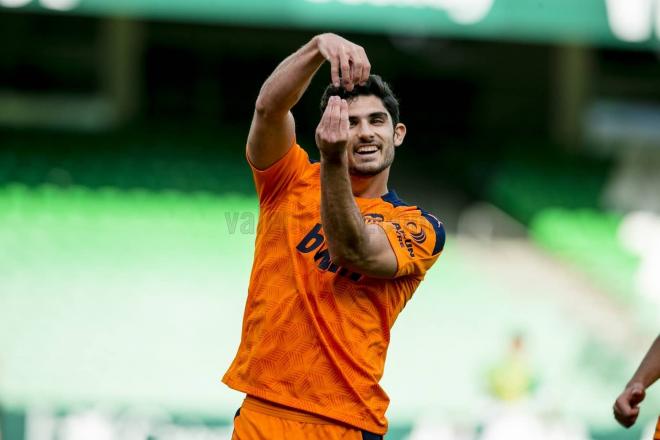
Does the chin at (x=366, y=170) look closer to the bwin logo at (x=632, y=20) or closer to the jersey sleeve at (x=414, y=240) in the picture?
the jersey sleeve at (x=414, y=240)

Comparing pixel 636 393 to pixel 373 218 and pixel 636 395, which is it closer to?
pixel 636 395

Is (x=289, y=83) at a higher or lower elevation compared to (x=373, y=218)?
higher

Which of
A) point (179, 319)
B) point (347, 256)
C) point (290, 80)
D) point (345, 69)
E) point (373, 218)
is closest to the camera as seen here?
point (345, 69)

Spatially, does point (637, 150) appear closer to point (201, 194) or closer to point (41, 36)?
point (201, 194)

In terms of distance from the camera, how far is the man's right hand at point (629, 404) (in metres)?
4.22

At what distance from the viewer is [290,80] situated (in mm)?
3842

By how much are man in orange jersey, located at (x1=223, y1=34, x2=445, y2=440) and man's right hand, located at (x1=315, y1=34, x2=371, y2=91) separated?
9 cm

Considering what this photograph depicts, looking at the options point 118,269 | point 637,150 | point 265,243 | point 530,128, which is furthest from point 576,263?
point 265,243

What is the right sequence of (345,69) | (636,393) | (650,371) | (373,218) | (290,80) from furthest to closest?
1. (650,371)
2. (636,393)
3. (373,218)
4. (290,80)
5. (345,69)

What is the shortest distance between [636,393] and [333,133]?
1.65 m

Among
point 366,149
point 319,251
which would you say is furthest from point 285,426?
point 366,149

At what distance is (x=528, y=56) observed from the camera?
1750 centimetres

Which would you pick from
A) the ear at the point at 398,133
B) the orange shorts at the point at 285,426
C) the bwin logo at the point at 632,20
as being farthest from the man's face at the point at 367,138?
the bwin logo at the point at 632,20

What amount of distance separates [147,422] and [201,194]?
3680 millimetres
